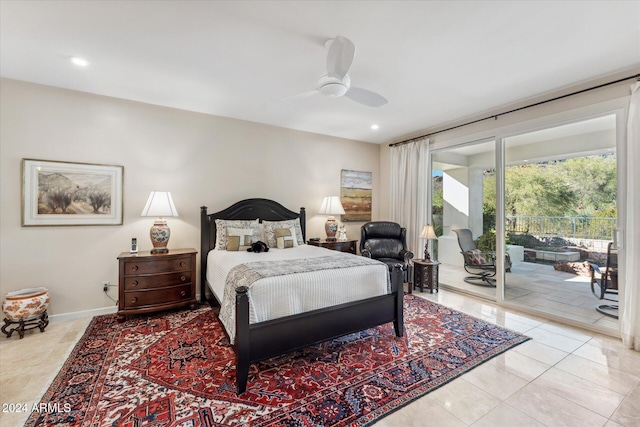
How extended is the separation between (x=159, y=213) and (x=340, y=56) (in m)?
2.86

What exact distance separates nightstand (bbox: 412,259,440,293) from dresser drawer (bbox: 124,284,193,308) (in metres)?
3.44

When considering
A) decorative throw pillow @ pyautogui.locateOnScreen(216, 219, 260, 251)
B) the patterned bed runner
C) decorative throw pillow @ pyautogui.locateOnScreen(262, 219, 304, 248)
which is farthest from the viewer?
decorative throw pillow @ pyautogui.locateOnScreen(262, 219, 304, 248)

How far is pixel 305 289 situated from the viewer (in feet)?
7.50

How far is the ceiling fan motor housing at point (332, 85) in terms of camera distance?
82.2 inches

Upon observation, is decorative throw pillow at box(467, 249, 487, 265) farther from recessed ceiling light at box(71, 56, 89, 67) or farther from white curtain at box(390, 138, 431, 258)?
recessed ceiling light at box(71, 56, 89, 67)

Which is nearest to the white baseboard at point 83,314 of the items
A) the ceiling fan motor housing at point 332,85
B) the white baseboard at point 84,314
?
the white baseboard at point 84,314

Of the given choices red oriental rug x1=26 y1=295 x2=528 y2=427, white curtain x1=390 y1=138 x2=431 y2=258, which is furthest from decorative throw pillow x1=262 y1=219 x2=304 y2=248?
white curtain x1=390 y1=138 x2=431 y2=258

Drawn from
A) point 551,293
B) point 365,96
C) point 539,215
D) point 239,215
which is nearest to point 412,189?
point 539,215

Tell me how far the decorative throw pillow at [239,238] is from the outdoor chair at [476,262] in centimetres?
342

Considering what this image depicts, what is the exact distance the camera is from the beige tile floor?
172 centimetres

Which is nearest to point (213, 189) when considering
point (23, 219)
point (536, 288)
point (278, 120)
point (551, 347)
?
point (278, 120)

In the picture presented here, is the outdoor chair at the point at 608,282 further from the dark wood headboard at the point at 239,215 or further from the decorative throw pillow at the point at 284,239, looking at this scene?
the dark wood headboard at the point at 239,215

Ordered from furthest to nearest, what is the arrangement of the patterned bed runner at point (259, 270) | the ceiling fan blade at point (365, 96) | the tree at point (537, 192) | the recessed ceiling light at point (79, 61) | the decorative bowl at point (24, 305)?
the tree at point (537, 192) → the decorative bowl at point (24, 305) → the recessed ceiling light at point (79, 61) → the ceiling fan blade at point (365, 96) → the patterned bed runner at point (259, 270)

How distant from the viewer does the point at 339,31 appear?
2168mm
